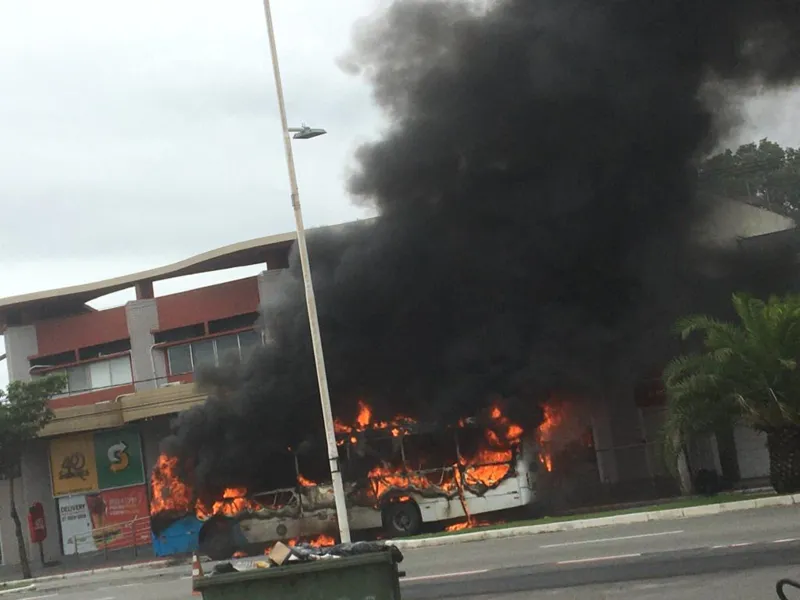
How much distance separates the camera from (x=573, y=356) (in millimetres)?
22078

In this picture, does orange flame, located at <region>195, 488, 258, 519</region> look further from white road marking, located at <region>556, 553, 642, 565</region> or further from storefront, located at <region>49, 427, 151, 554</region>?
storefront, located at <region>49, 427, 151, 554</region>

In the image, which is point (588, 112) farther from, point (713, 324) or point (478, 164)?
point (713, 324)

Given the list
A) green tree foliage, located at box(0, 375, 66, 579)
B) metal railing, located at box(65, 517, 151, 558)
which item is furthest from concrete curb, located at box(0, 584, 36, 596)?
metal railing, located at box(65, 517, 151, 558)

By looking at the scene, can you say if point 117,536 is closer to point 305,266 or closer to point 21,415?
point 21,415

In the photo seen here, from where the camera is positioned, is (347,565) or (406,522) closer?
(347,565)

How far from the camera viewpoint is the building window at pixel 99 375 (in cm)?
3238

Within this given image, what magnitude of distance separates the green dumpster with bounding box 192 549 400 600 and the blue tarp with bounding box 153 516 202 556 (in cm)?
1419

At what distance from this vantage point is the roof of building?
30578 millimetres

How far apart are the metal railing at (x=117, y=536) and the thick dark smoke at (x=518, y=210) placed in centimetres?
919

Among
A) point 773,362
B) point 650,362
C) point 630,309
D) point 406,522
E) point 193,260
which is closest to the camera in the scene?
point 773,362

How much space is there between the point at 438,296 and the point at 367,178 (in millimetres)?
3266

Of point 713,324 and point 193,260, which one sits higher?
point 193,260

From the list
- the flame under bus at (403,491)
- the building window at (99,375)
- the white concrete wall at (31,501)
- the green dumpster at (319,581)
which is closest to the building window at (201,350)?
the building window at (99,375)

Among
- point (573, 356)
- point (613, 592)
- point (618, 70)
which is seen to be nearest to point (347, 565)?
point (613, 592)
